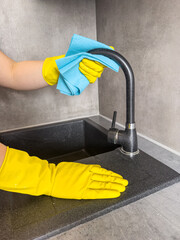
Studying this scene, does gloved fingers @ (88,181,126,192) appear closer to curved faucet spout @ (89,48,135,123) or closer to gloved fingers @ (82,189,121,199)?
gloved fingers @ (82,189,121,199)

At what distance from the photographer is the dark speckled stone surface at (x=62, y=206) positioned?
18.5 inches

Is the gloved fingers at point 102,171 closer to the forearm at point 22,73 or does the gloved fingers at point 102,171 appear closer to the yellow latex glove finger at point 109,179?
the yellow latex glove finger at point 109,179

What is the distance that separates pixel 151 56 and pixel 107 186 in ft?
1.93

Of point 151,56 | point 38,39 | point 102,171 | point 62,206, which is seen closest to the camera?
point 62,206

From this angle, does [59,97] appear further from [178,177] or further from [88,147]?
[178,177]

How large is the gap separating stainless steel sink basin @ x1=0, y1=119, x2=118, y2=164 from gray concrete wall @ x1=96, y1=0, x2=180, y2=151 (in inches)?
8.7

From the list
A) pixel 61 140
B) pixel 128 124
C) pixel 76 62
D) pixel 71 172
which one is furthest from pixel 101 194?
pixel 61 140

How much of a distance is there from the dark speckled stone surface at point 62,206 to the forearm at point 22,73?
1.33 ft

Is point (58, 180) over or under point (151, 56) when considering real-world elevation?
under

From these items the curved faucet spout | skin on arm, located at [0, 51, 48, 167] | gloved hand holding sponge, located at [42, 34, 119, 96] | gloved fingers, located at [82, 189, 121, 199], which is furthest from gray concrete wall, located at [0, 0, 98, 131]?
gloved fingers, located at [82, 189, 121, 199]

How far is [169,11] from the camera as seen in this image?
726mm

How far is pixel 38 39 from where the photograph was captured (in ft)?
3.71

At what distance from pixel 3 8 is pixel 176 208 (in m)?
1.20

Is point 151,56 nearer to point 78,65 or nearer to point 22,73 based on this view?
point 78,65
